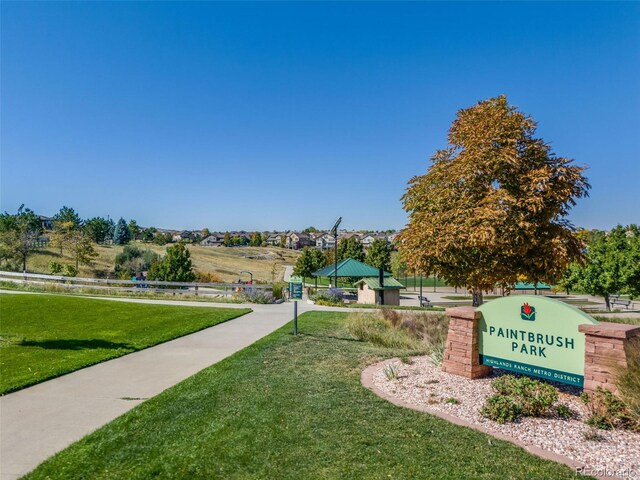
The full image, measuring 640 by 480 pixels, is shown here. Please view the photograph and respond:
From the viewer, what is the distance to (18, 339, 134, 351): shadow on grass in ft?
30.3

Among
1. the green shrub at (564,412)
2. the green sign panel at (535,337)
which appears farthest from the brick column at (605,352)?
the green shrub at (564,412)

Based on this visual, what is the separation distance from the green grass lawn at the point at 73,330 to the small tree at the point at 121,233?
8779 cm

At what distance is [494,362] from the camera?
638 centimetres

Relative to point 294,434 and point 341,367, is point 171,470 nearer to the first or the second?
point 294,434

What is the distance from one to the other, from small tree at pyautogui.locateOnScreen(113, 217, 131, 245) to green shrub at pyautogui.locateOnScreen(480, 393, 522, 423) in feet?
342

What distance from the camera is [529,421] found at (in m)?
4.81

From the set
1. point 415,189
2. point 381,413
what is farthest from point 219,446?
point 415,189

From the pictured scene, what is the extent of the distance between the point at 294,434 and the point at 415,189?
6.50 metres

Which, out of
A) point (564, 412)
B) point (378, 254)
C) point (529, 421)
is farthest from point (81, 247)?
point (564, 412)

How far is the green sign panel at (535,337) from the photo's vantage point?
5.43 meters

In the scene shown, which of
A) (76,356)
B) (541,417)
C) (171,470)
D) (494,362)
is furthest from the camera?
(76,356)

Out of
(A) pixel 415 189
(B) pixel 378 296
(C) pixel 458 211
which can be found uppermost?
(A) pixel 415 189

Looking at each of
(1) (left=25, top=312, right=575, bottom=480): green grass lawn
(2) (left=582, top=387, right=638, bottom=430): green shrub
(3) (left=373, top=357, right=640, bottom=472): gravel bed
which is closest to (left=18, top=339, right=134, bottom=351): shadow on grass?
(1) (left=25, top=312, right=575, bottom=480): green grass lawn

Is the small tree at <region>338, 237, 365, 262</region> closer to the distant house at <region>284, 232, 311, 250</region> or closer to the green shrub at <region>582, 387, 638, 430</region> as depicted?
the green shrub at <region>582, 387, 638, 430</region>
